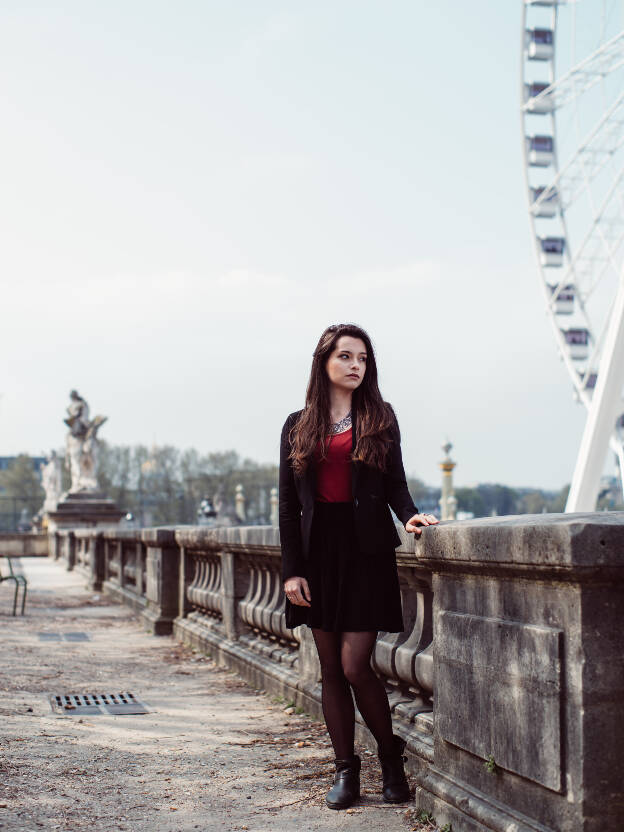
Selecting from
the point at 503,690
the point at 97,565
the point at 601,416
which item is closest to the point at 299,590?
the point at 503,690

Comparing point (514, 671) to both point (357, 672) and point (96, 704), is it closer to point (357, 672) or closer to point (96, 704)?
point (357, 672)

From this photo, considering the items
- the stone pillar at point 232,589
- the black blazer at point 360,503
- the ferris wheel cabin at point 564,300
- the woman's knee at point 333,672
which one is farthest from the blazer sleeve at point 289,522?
the ferris wheel cabin at point 564,300

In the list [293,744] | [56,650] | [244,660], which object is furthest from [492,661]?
[56,650]

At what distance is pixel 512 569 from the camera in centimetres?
311

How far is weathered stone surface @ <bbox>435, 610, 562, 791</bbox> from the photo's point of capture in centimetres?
294

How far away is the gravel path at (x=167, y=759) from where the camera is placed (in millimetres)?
3979

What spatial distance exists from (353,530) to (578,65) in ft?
87.6

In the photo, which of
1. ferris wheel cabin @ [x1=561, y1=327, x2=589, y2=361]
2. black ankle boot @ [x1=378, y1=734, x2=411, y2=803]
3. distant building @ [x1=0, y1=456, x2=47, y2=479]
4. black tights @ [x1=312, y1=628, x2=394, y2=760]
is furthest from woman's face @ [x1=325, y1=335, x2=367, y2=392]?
distant building @ [x1=0, y1=456, x2=47, y2=479]

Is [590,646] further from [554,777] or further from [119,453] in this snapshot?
[119,453]

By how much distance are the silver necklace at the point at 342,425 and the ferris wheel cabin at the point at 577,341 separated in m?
30.7

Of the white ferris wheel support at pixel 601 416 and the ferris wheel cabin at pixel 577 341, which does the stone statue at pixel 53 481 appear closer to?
the ferris wheel cabin at pixel 577 341

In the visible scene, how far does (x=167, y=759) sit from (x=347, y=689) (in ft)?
4.45

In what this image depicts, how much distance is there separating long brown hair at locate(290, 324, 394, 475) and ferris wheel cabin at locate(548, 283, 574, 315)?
3033 cm

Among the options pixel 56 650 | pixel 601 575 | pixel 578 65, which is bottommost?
pixel 56 650
